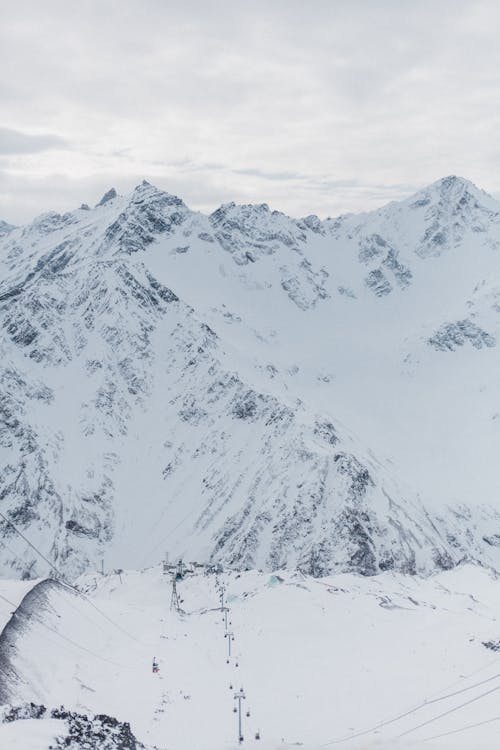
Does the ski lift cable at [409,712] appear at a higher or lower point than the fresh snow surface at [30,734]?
lower

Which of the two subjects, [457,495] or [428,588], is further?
[457,495]

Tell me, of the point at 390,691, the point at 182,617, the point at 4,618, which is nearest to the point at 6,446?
the point at 182,617

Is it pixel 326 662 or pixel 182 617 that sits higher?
pixel 326 662

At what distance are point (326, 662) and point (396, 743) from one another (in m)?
27.6

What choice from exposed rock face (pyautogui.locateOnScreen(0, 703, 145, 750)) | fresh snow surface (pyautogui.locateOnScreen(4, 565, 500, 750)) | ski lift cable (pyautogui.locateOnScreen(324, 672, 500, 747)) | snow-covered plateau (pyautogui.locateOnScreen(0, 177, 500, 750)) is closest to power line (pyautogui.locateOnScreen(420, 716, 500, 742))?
fresh snow surface (pyautogui.locateOnScreen(4, 565, 500, 750))

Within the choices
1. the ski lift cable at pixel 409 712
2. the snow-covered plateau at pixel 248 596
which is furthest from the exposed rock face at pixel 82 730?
the ski lift cable at pixel 409 712

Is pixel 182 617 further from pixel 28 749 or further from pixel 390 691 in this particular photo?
pixel 28 749

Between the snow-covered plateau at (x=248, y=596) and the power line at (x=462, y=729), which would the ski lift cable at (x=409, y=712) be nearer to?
the snow-covered plateau at (x=248, y=596)

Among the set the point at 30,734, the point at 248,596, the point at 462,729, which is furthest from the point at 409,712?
the point at 248,596

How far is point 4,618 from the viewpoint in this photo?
55.4 meters

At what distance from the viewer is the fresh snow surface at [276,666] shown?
1639 inches

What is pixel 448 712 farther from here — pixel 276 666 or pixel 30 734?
pixel 30 734

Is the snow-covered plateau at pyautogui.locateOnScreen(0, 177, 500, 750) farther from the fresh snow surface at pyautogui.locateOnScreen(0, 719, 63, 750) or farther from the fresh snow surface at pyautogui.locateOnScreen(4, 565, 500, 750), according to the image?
the fresh snow surface at pyautogui.locateOnScreen(4, 565, 500, 750)

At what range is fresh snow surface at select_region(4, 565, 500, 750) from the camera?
4162 cm
